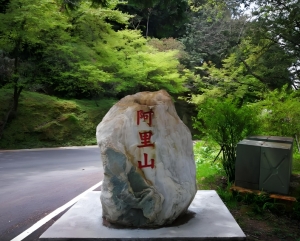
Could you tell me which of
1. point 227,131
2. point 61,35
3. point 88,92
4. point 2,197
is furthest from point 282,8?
point 88,92

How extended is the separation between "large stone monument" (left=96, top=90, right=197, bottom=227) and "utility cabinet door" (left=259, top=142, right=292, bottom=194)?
6.07ft

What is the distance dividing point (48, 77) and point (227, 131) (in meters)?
11.4

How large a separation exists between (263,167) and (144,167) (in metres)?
2.50

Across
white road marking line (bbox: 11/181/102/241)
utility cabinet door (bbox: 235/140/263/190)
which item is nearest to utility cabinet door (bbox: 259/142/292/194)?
utility cabinet door (bbox: 235/140/263/190)

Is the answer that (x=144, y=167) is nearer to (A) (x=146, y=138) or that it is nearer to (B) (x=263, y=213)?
(A) (x=146, y=138)

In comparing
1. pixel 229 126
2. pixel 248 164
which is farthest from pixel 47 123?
pixel 248 164

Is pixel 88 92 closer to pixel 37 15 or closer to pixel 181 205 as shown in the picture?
pixel 37 15

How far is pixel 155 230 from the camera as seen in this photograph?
337 cm

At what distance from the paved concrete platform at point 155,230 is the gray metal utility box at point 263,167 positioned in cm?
127

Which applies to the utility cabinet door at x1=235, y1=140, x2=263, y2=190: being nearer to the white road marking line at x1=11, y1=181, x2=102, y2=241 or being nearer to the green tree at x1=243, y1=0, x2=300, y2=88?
the white road marking line at x1=11, y1=181, x2=102, y2=241

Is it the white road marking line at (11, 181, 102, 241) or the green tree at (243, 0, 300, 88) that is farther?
the green tree at (243, 0, 300, 88)

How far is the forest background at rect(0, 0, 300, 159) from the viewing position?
8320mm

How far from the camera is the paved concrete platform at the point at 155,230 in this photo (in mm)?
3174

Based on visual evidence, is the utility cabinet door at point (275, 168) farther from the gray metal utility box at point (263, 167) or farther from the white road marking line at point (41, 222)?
the white road marking line at point (41, 222)
